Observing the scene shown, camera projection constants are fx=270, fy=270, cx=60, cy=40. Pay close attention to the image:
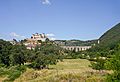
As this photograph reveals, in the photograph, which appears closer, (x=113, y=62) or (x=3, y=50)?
(x=113, y=62)

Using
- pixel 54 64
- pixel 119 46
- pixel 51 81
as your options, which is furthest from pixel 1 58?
pixel 119 46

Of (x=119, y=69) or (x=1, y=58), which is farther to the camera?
(x=1, y=58)

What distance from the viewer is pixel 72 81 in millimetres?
35812

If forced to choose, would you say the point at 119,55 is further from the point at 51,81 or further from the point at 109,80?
the point at 51,81

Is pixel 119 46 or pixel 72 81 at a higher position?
pixel 119 46

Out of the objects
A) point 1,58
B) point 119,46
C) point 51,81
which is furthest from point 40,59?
point 119,46

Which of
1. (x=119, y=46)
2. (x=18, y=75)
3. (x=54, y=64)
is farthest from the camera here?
(x=54, y=64)

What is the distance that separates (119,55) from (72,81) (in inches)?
550

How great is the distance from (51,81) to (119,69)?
52.8ft

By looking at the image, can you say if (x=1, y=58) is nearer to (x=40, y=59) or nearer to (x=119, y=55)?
(x=40, y=59)

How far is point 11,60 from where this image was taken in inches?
3425

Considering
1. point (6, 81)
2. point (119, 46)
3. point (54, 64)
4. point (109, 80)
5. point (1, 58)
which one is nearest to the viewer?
point (109, 80)

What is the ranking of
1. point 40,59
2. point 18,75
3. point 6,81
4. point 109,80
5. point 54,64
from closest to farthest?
point 109,80 → point 6,81 → point 18,75 → point 40,59 → point 54,64

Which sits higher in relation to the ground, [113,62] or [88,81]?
[113,62]
